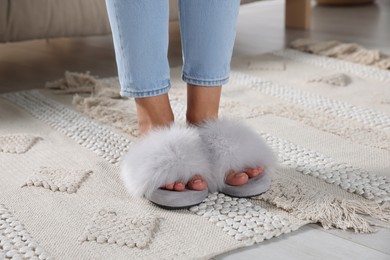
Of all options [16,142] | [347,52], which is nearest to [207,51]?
[16,142]

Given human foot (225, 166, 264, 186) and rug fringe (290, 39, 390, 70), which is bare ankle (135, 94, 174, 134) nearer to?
human foot (225, 166, 264, 186)

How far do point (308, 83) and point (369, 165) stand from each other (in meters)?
0.59

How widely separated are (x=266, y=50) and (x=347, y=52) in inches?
11.2

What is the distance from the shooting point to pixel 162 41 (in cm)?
88

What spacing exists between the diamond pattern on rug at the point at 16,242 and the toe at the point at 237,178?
28cm

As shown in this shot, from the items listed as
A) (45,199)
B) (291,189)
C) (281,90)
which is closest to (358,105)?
(281,90)

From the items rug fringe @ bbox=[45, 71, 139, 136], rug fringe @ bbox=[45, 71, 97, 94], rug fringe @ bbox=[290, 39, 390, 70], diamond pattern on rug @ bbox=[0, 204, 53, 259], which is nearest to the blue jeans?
diamond pattern on rug @ bbox=[0, 204, 53, 259]

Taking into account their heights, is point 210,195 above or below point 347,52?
above

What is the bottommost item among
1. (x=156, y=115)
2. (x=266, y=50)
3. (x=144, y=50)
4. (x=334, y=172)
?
(x=266, y=50)

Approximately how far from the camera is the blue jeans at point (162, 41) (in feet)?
2.82

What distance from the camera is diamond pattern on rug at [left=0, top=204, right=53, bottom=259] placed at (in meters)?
0.77

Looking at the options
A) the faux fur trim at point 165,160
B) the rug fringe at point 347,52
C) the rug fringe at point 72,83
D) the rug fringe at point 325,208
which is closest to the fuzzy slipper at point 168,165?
the faux fur trim at point 165,160

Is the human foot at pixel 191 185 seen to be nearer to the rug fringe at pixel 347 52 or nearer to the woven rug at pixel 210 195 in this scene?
the woven rug at pixel 210 195

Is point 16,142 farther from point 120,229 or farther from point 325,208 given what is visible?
point 325,208
